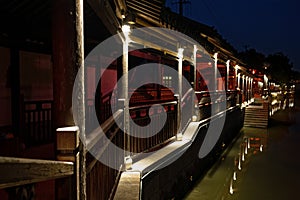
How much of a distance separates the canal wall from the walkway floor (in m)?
0.34

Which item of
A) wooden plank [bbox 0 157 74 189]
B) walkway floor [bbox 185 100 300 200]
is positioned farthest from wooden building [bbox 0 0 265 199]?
walkway floor [bbox 185 100 300 200]

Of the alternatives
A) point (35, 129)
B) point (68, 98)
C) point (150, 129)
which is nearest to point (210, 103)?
point (150, 129)

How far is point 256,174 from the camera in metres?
11.9

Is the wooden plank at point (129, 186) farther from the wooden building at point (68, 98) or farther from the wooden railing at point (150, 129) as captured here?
the wooden railing at point (150, 129)

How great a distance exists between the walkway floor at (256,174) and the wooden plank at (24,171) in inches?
308

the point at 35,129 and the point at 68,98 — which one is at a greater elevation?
the point at 68,98

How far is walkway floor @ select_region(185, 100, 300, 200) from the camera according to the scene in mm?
9625

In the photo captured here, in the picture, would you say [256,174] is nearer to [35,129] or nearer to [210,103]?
[210,103]

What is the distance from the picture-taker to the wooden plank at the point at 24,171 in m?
1.62

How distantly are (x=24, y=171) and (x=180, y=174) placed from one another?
7.41 meters

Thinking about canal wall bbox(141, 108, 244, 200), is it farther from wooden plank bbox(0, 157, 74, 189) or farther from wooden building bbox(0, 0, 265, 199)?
wooden plank bbox(0, 157, 74, 189)

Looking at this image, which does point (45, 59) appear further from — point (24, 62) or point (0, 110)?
point (0, 110)

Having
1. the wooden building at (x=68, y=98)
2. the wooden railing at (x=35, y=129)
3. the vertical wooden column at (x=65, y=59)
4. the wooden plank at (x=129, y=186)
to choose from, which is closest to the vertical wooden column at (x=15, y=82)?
the wooden building at (x=68, y=98)

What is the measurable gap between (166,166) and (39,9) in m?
5.05
